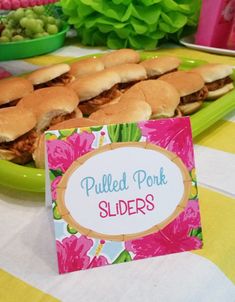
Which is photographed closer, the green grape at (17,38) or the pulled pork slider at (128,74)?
the pulled pork slider at (128,74)

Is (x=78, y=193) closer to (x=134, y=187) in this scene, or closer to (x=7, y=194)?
(x=134, y=187)

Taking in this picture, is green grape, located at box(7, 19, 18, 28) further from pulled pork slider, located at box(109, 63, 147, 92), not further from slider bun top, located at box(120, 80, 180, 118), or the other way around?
slider bun top, located at box(120, 80, 180, 118)

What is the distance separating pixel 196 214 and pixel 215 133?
33 cm

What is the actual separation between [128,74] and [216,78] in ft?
0.64

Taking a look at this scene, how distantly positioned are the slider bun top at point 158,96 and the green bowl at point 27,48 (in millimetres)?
584

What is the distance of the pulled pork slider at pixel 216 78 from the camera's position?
90cm

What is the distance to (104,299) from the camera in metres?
0.42

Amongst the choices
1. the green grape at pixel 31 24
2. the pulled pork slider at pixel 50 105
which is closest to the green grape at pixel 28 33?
the green grape at pixel 31 24

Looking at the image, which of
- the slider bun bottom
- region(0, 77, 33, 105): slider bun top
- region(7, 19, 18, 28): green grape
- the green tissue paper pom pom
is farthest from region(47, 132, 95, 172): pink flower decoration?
region(7, 19, 18, 28): green grape

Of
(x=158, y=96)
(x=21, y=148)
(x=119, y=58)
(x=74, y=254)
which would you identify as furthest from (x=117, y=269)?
(x=119, y=58)

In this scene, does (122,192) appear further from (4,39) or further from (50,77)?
(4,39)

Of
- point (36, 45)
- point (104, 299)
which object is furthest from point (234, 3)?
point (104, 299)

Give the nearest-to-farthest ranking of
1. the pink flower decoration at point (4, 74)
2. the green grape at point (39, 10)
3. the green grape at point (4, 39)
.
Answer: the pink flower decoration at point (4, 74)
the green grape at point (4, 39)
the green grape at point (39, 10)

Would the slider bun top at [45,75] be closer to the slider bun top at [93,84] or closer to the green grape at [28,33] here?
the slider bun top at [93,84]
